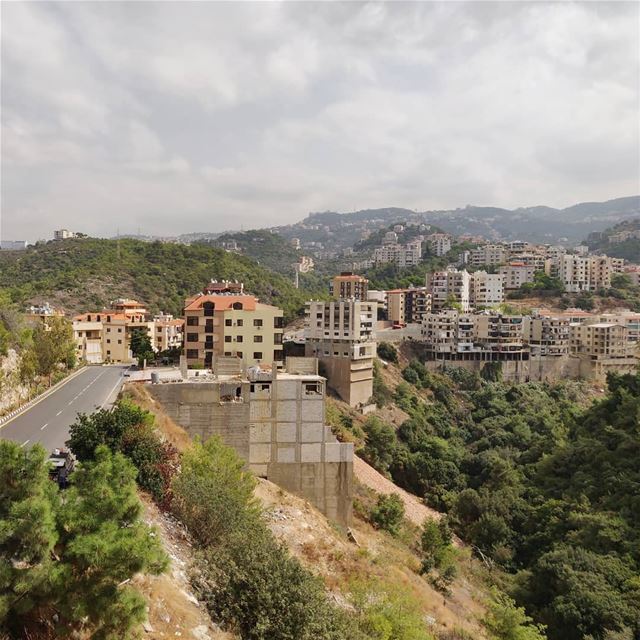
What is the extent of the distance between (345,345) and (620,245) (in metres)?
123

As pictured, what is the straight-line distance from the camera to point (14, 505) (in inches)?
267

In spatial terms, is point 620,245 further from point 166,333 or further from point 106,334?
point 106,334

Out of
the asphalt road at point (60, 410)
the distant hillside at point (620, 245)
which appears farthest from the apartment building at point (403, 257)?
the asphalt road at point (60, 410)

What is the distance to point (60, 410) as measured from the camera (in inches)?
915

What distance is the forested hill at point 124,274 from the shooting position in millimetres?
61938

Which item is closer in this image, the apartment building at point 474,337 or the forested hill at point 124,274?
the forested hill at point 124,274

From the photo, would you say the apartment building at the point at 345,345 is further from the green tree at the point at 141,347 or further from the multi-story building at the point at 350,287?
the multi-story building at the point at 350,287

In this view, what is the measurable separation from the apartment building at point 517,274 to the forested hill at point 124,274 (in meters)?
34.9

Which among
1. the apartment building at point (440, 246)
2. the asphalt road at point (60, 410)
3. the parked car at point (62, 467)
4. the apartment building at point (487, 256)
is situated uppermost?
the apartment building at point (440, 246)

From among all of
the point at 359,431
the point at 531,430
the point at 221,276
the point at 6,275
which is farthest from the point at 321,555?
the point at 6,275

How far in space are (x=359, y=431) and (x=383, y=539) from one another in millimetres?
17888

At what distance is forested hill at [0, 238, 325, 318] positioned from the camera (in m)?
61.9

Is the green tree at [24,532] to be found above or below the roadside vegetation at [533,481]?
above

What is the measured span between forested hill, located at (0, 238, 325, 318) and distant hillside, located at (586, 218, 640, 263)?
3784 inches
